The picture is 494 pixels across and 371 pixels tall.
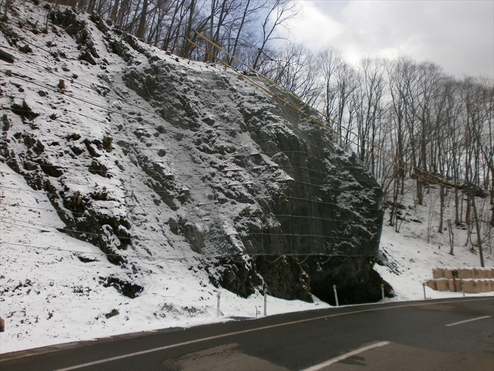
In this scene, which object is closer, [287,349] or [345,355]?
[345,355]

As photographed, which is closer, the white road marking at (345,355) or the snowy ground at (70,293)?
the white road marking at (345,355)

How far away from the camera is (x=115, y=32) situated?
61.7 feet

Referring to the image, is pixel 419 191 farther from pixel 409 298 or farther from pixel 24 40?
pixel 24 40

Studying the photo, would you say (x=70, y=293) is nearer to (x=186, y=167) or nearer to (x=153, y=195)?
(x=153, y=195)

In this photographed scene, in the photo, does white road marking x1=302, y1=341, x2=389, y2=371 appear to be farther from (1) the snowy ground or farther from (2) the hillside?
(2) the hillside

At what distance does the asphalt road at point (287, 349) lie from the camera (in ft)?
17.3

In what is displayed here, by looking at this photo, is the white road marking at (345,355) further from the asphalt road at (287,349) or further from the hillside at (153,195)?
the hillside at (153,195)

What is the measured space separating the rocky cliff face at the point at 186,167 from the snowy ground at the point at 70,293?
51cm

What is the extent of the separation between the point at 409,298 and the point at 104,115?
15626 mm

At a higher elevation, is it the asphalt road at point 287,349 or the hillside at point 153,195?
the hillside at point 153,195

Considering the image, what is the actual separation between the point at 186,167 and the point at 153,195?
6.65 feet

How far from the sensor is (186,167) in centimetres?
1430

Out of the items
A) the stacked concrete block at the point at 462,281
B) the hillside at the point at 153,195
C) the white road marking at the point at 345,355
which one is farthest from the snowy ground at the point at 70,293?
the stacked concrete block at the point at 462,281

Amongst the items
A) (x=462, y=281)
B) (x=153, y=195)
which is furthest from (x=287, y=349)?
(x=462, y=281)
